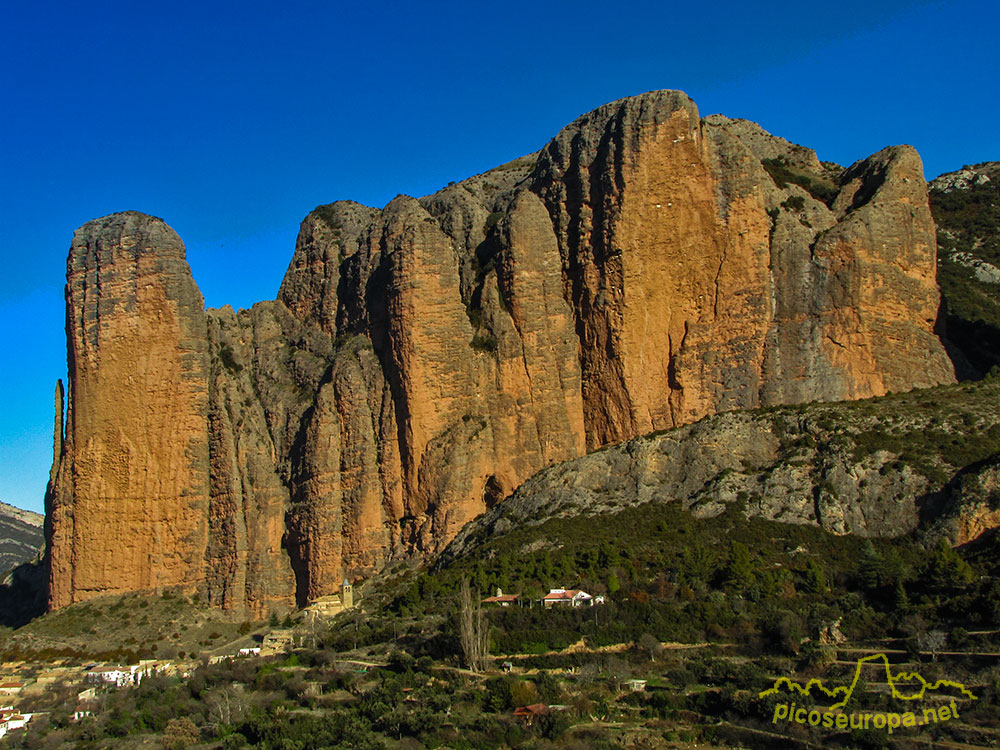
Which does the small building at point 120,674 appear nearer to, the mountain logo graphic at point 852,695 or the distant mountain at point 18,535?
the mountain logo graphic at point 852,695

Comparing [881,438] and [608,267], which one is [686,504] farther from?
[608,267]

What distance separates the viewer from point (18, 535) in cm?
11531

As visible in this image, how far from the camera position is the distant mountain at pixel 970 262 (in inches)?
1955

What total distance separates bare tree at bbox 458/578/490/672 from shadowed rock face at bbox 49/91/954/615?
34.7 ft

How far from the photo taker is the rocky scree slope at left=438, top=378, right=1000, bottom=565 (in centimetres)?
3844

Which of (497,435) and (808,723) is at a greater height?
(497,435)

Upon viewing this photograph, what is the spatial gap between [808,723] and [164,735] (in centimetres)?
1863

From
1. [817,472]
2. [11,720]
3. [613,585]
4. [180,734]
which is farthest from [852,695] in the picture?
[11,720]

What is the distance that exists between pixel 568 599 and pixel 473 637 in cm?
408

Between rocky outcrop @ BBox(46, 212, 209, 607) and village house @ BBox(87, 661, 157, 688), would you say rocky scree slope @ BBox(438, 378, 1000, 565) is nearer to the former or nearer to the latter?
village house @ BBox(87, 661, 157, 688)

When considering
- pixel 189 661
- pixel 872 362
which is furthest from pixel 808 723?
pixel 189 661

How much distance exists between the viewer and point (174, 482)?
48.5 meters

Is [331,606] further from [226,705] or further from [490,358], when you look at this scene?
[490,358]

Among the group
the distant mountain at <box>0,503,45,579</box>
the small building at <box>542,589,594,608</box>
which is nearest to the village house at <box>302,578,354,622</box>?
the small building at <box>542,589,594,608</box>
